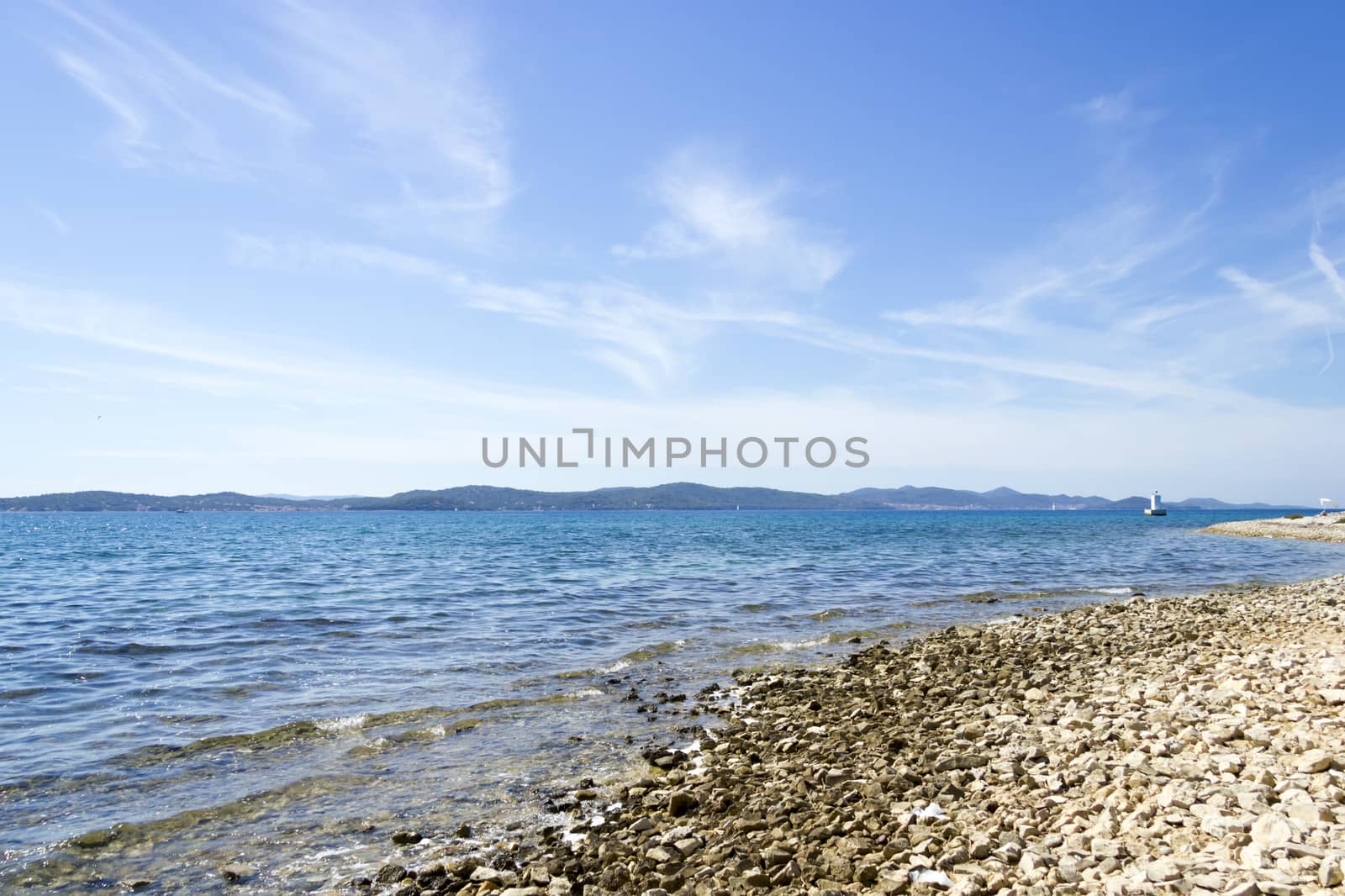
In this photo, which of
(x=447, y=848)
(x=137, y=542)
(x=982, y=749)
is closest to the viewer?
(x=447, y=848)

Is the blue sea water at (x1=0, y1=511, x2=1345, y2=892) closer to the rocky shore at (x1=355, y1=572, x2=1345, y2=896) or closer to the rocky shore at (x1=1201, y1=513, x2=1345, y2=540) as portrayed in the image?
the rocky shore at (x1=355, y1=572, x2=1345, y2=896)

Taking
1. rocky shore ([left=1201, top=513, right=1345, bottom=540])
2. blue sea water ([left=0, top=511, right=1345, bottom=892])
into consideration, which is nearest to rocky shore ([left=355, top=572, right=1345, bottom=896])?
blue sea water ([left=0, top=511, right=1345, bottom=892])

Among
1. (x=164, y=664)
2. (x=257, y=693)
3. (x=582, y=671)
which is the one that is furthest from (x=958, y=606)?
(x=164, y=664)

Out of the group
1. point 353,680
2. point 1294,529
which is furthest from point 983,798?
point 1294,529

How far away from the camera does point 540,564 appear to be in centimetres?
3909

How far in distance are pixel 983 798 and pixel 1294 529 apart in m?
76.6

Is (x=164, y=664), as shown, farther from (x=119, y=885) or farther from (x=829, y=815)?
(x=829, y=815)

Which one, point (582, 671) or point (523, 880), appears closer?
point (523, 880)

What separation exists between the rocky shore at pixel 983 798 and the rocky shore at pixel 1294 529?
2410 inches

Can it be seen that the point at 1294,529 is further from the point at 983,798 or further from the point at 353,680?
the point at 353,680

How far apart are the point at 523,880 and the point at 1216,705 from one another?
8.35 m

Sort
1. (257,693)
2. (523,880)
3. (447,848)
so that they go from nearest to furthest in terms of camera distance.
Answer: (523,880) < (447,848) < (257,693)

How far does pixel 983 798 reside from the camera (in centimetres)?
720

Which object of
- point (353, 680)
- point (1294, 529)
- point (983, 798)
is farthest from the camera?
point (1294, 529)
